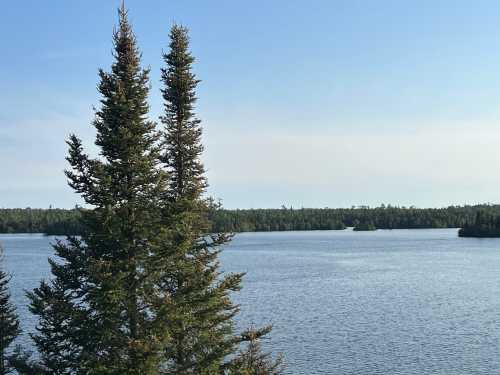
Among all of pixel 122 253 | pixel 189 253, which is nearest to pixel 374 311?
pixel 189 253

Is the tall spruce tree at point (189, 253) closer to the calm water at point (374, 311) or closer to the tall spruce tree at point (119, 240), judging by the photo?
the tall spruce tree at point (119, 240)

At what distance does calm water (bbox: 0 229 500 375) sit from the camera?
50250 millimetres

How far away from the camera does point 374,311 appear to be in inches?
2857

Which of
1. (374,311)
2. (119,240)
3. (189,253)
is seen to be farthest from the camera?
(374,311)

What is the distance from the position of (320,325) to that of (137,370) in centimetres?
4526

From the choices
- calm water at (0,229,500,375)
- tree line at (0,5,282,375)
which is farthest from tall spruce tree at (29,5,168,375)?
calm water at (0,229,500,375)

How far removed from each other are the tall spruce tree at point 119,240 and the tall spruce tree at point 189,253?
1128mm

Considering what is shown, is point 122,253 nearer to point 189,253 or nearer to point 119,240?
point 119,240

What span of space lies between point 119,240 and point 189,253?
650cm

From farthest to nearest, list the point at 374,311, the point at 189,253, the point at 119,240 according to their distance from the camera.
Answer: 1. the point at 374,311
2. the point at 189,253
3. the point at 119,240

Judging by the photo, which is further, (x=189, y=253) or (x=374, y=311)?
(x=374, y=311)

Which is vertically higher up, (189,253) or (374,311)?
(189,253)

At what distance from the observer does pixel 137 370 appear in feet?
68.9

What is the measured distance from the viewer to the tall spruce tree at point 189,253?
79.9 feet
